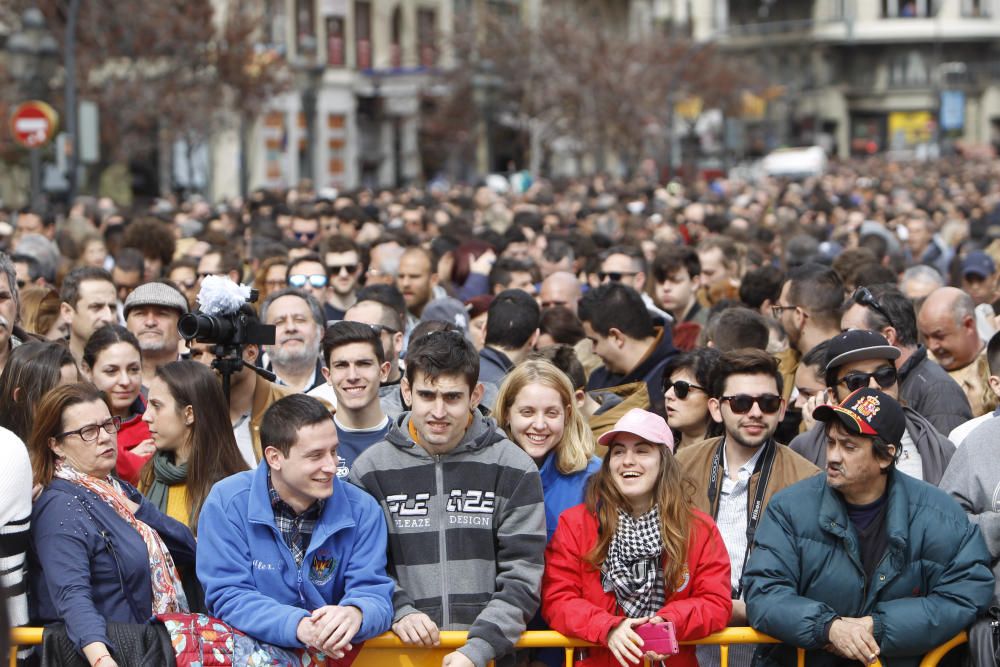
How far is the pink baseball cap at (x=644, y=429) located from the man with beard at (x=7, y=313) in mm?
3456

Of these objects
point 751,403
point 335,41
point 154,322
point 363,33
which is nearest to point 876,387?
Result: point 751,403

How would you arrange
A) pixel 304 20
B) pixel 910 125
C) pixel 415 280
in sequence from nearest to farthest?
pixel 415 280 → pixel 304 20 → pixel 910 125

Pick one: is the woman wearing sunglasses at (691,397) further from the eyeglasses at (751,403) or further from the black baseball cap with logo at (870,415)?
the black baseball cap with logo at (870,415)

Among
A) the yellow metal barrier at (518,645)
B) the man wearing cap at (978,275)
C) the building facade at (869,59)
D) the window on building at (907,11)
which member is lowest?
the yellow metal barrier at (518,645)

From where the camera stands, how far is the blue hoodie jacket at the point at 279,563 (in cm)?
505

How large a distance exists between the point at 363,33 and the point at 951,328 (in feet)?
146

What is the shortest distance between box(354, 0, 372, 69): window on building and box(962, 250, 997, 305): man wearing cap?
4028 centimetres

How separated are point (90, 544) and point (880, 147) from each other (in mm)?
82089

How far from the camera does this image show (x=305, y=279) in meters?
10.1

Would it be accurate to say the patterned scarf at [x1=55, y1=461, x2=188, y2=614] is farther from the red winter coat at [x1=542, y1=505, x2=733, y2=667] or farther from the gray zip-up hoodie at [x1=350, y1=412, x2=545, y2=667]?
the red winter coat at [x1=542, y1=505, x2=733, y2=667]

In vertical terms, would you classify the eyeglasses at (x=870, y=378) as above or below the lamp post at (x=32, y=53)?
below

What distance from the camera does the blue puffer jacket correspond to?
5086 millimetres

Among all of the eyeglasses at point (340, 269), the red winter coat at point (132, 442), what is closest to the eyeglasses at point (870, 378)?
the red winter coat at point (132, 442)

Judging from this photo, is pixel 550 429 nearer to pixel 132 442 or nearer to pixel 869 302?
pixel 132 442
